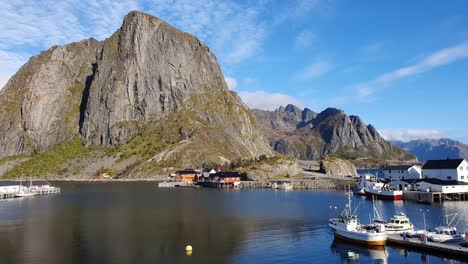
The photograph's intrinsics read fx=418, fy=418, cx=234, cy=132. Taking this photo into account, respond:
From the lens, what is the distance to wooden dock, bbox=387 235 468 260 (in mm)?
48812

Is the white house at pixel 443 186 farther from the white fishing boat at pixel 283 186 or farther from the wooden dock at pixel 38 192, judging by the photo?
the wooden dock at pixel 38 192

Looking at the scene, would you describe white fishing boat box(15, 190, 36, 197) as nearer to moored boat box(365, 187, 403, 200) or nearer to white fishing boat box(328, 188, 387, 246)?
moored boat box(365, 187, 403, 200)

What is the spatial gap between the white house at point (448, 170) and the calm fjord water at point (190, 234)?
72.8 feet

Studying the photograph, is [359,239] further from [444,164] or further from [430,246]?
[444,164]

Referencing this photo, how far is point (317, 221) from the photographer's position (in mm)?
77812

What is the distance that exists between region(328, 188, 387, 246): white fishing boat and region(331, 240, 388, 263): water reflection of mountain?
890mm

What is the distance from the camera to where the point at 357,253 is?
5381cm

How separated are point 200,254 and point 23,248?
2489 centimetres

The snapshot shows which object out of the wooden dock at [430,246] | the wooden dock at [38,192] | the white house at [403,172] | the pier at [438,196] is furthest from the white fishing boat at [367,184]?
the wooden dock at [38,192]

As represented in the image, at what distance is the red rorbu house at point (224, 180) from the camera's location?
182 m

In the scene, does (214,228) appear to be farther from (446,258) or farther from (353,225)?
(446,258)

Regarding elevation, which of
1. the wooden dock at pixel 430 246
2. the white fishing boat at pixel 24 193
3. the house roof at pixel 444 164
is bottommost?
the wooden dock at pixel 430 246

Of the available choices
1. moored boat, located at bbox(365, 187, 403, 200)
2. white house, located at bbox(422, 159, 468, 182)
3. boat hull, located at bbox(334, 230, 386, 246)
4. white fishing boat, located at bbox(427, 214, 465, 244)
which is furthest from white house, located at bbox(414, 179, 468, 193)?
boat hull, located at bbox(334, 230, 386, 246)

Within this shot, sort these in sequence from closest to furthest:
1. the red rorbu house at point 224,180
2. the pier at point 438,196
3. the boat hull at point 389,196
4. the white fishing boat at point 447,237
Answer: the white fishing boat at point 447,237 → the pier at point 438,196 → the boat hull at point 389,196 → the red rorbu house at point 224,180
